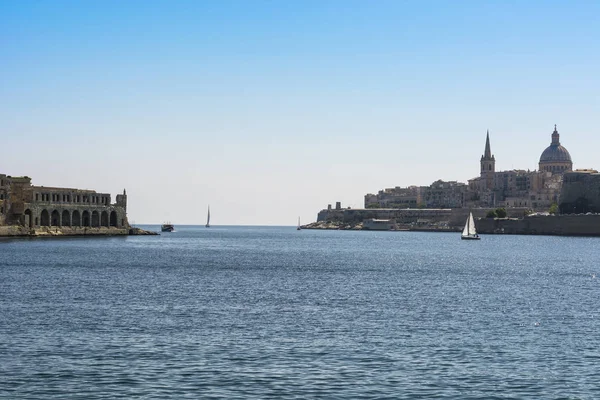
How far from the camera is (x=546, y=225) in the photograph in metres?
163

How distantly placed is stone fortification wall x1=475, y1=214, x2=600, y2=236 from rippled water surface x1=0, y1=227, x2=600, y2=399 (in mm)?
107097

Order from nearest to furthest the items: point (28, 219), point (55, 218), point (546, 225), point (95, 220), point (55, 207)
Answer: point (28, 219) < point (55, 207) < point (55, 218) < point (95, 220) < point (546, 225)

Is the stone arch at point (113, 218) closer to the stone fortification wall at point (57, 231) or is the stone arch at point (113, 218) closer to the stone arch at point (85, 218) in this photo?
the stone fortification wall at point (57, 231)

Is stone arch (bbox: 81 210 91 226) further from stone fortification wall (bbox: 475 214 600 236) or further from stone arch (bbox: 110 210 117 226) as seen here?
stone fortification wall (bbox: 475 214 600 236)

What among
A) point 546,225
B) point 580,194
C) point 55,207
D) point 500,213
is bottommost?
point 546,225

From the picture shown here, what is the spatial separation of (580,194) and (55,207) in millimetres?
95785

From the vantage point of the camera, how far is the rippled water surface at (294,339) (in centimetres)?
1964

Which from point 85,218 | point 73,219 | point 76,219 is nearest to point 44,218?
point 73,219

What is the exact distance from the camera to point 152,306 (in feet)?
111

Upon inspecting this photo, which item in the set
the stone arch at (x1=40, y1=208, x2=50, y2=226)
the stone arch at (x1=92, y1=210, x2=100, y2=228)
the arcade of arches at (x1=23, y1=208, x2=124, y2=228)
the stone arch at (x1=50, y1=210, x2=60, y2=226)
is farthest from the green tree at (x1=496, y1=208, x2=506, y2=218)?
the stone arch at (x1=40, y1=208, x2=50, y2=226)

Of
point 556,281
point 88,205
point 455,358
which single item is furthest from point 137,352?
point 88,205

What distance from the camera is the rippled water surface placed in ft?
64.4

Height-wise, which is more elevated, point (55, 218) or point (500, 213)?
point (500, 213)

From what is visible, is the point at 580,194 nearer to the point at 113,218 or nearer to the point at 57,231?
the point at 113,218
